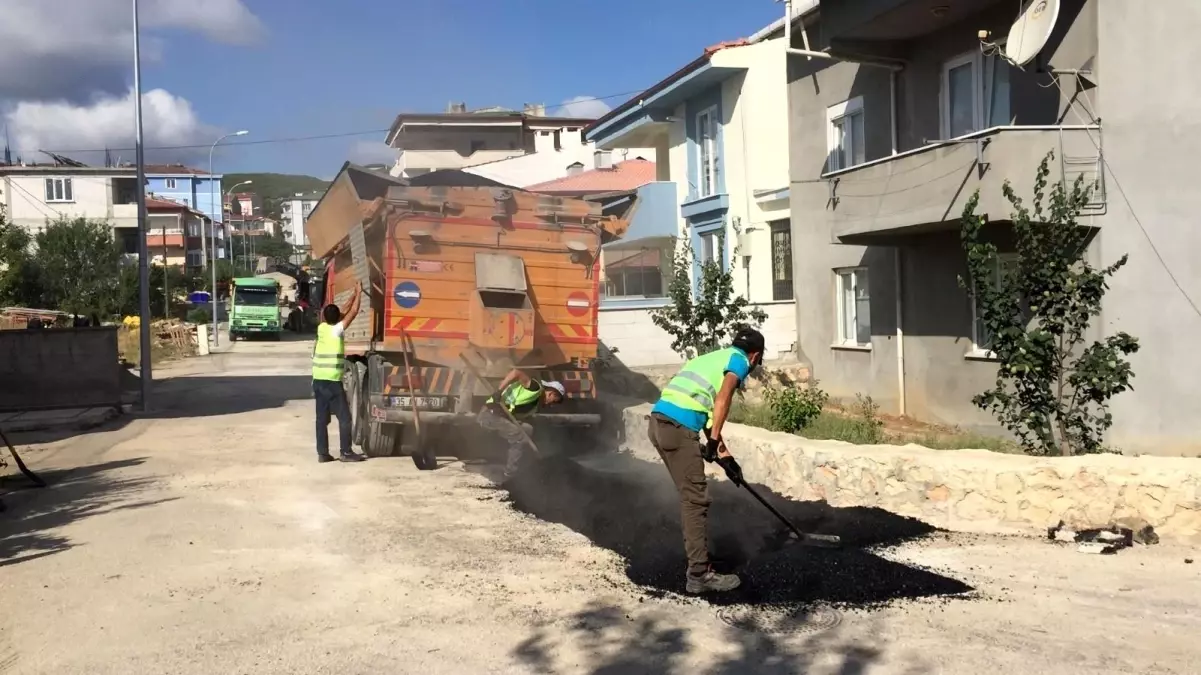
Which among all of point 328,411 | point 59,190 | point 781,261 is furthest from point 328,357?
point 59,190

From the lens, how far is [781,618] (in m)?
5.24

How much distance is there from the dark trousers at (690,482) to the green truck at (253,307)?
1623 inches

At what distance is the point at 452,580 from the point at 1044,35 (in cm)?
806

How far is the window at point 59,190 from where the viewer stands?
2370 inches

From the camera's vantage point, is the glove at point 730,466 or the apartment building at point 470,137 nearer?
the glove at point 730,466

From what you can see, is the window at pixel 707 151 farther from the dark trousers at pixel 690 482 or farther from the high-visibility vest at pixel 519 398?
the dark trousers at pixel 690 482

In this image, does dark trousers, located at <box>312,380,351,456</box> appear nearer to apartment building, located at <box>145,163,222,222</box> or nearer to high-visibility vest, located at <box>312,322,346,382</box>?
high-visibility vest, located at <box>312,322,346,382</box>

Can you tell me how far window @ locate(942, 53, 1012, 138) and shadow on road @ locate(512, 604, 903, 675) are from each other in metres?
8.82

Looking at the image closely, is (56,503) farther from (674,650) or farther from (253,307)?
(253,307)

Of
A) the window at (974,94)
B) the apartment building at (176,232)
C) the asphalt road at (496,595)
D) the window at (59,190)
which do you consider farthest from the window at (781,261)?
the apartment building at (176,232)

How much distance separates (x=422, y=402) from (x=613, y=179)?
1025 inches

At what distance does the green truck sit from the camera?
44062 millimetres

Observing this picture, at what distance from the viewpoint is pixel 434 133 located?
5828cm

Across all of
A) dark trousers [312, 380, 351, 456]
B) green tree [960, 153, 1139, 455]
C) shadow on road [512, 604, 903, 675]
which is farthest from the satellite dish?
dark trousers [312, 380, 351, 456]
